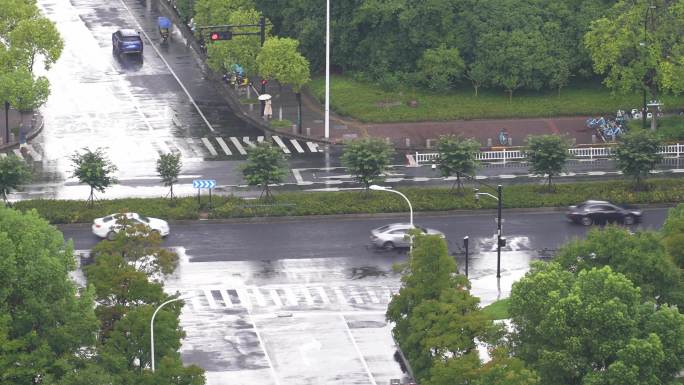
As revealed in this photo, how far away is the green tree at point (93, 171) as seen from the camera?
106 m

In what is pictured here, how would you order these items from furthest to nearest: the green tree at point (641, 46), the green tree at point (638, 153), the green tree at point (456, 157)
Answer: the green tree at point (641, 46)
the green tree at point (638, 153)
the green tree at point (456, 157)

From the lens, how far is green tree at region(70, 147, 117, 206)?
10625 centimetres

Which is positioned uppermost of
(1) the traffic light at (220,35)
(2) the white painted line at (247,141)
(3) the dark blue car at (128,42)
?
(1) the traffic light at (220,35)

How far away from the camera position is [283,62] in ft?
410

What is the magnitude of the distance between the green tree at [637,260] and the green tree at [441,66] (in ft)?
159

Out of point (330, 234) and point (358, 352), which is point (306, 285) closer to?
point (330, 234)

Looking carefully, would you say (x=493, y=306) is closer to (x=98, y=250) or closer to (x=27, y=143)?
(x=98, y=250)

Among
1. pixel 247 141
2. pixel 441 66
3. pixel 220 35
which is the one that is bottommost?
pixel 247 141

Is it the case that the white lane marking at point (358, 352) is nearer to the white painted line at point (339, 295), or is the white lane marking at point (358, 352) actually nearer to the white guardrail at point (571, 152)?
the white painted line at point (339, 295)

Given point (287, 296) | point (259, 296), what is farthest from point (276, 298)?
point (259, 296)

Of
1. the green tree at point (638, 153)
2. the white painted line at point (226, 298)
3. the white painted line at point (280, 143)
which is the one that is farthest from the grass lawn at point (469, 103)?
the white painted line at point (226, 298)

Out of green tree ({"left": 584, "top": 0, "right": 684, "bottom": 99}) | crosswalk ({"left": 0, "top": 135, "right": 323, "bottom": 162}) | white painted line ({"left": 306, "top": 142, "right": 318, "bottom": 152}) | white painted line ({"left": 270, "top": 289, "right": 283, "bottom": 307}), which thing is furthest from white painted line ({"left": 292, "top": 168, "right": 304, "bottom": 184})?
green tree ({"left": 584, "top": 0, "right": 684, "bottom": 99})

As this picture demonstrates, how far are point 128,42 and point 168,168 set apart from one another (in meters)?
35.5

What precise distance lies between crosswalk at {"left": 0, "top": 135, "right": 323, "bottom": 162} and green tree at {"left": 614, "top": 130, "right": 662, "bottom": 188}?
70.7 feet
